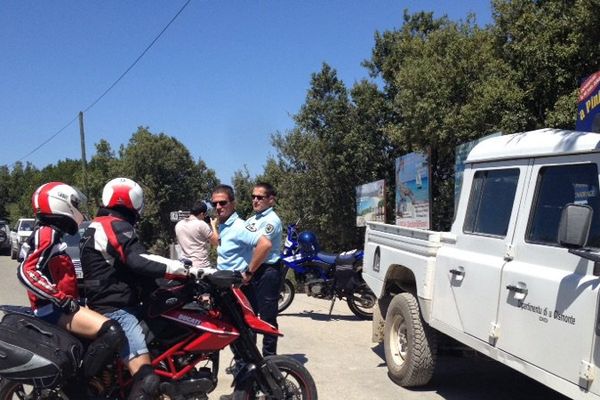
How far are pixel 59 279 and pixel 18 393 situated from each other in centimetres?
88

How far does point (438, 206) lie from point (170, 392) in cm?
1573

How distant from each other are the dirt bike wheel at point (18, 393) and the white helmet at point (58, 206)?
1050 mm

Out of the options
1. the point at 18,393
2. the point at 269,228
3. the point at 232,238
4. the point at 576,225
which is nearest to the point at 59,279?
the point at 18,393

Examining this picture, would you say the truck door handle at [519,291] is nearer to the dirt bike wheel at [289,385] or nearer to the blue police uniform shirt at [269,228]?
the dirt bike wheel at [289,385]

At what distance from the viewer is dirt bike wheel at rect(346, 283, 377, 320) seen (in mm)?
9070

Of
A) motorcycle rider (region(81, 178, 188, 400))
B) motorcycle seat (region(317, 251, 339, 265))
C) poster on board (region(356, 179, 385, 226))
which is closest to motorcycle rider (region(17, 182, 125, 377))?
motorcycle rider (region(81, 178, 188, 400))

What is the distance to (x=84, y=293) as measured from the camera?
157 inches

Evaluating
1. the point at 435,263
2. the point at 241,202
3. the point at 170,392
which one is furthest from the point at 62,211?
the point at 241,202

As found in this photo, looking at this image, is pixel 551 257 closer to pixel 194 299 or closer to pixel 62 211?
pixel 194 299

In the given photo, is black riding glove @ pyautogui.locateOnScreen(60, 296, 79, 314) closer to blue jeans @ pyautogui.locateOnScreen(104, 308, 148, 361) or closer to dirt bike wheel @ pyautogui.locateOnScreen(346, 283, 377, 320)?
blue jeans @ pyautogui.locateOnScreen(104, 308, 148, 361)

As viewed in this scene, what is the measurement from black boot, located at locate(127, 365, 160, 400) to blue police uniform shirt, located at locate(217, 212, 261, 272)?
6.20 feet

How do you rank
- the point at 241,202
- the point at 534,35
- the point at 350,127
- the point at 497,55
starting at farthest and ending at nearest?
the point at 241,202 < the point at 350,127 < the point at 497,55 < the point at 534,35

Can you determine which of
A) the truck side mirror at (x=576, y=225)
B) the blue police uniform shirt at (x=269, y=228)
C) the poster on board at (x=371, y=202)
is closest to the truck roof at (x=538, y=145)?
the truck side mirror at (x=576, y=225)

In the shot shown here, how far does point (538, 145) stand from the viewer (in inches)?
161
